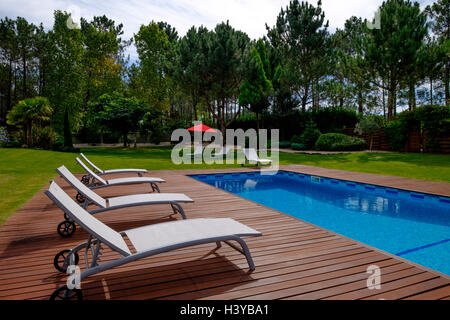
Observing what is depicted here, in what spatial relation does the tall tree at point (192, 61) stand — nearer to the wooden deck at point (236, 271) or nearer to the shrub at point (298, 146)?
the shrub at point (298, 146)

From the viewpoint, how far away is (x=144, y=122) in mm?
24062

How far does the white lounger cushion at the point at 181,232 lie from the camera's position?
261cm

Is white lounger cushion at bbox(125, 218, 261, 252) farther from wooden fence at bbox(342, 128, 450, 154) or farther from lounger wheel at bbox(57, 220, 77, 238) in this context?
wooden fence at bbox(342, 128, 450, 154)

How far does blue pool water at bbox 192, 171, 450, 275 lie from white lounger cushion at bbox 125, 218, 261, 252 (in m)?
2.93

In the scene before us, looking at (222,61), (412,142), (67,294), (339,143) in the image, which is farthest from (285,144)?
(67,294)

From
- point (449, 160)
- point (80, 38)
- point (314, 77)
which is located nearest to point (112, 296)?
point (449, 160)

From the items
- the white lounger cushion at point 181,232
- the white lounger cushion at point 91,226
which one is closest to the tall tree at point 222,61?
the white lounger cushion at point 181,232

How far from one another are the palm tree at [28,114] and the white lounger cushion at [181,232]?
66.8 feet

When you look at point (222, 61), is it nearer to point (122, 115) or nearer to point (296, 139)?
point (296, 139)

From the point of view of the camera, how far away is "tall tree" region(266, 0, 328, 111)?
25766 mm

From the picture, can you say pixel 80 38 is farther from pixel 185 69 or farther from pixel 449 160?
pixel 449 160

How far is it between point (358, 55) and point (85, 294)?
22449mm

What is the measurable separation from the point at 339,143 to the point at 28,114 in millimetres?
20630

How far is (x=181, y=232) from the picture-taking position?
289cm
